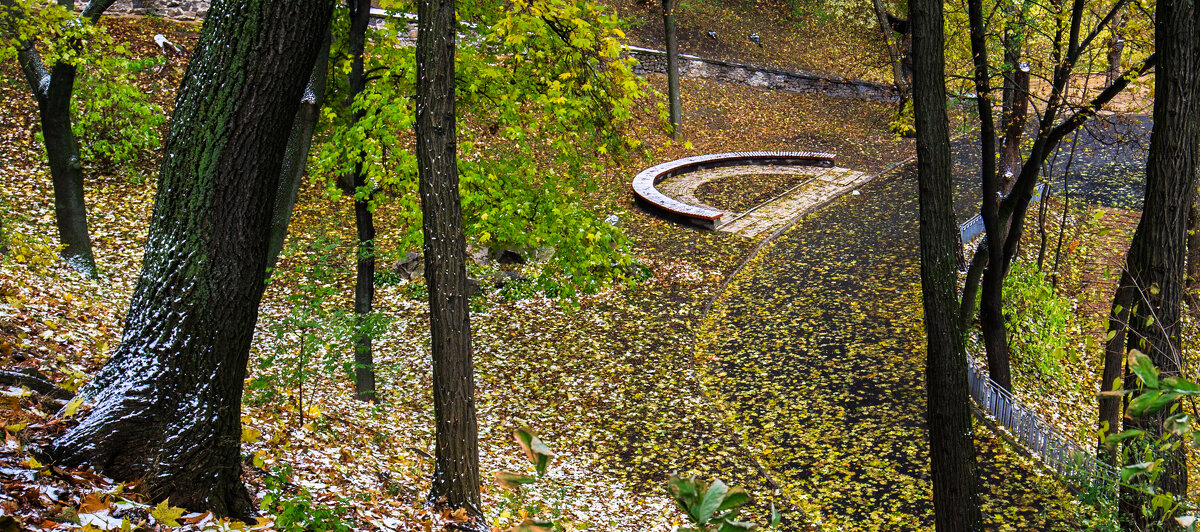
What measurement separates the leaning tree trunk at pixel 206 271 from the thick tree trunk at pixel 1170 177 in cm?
659

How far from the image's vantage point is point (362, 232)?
911 centimetres

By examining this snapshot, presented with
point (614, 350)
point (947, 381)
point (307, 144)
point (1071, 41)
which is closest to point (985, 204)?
point (1071, 41)

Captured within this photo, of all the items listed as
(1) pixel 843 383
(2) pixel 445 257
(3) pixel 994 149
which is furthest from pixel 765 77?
(2) pixel 445 257

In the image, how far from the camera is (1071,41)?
30.2 ft

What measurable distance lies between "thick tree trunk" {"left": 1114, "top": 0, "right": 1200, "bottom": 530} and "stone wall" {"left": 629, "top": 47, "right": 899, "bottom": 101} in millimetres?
20302

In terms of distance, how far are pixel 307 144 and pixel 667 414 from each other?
18.9ft

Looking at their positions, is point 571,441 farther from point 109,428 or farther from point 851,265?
point 851,265

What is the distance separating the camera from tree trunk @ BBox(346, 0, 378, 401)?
324 inches

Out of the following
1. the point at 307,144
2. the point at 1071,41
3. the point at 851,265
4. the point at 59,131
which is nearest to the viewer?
the point at 307,144

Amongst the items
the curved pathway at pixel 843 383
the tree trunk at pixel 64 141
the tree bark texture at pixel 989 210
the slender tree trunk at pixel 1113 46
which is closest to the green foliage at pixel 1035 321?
the curved pathway at pixel 843 383

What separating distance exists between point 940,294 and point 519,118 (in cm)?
516

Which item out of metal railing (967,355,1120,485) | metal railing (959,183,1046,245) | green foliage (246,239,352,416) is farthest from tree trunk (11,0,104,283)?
metal railing (959,183,1046,245)

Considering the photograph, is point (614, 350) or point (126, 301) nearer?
point (126, 301)

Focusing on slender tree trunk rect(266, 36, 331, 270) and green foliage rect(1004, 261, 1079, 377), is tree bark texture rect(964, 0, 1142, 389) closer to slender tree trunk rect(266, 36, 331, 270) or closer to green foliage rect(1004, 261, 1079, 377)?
green foliage rect(1004, 261, 1079, 377)
